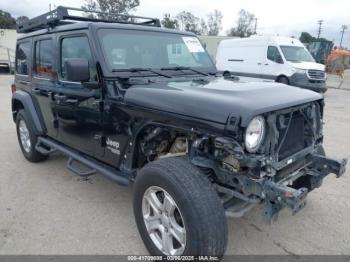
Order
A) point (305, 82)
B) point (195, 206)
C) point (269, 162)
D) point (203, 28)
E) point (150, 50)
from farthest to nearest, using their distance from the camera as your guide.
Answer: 1. point (203, 28)
2. point (305, 82)
3. point (150, 50)
4. point (269, 162)
5. point (195, 206)

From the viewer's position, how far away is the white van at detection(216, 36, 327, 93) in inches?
526

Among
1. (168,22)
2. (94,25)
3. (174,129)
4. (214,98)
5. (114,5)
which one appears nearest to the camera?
(214,98)

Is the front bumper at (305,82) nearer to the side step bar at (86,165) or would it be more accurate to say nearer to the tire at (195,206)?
the side step bar at (86,165)

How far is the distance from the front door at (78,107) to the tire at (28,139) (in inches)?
34.5

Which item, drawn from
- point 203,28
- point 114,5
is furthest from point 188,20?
point 114,5

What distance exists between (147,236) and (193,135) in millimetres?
992

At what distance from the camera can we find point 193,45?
423 cm

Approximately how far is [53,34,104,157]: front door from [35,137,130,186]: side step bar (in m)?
0.10

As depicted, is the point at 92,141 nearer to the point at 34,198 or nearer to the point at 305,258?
the point at 34,198

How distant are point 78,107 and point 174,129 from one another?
149 centimetres

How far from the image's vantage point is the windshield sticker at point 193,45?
417 centimetres

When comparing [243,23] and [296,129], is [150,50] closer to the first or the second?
[296,129]

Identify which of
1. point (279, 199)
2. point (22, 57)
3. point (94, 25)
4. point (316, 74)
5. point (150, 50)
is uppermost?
point (94, 25)

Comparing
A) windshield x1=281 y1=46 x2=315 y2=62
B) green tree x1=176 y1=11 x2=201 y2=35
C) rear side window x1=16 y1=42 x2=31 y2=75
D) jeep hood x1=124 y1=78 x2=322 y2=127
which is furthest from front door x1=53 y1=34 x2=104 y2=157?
green tree x1=176 y1=11 x2=201 y2=35
